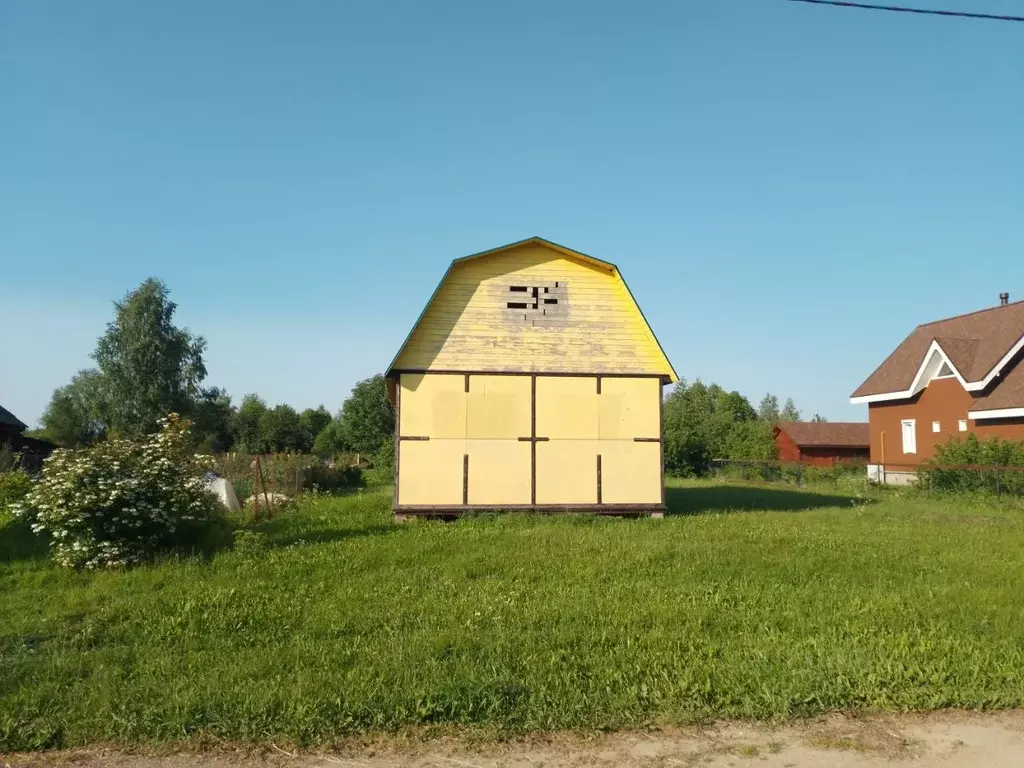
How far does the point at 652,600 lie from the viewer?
7691 mm

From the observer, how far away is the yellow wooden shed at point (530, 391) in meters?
15.0

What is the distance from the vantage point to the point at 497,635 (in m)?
6.36

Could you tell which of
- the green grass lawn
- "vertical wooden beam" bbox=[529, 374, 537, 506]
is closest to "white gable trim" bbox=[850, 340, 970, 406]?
the green grass lawn

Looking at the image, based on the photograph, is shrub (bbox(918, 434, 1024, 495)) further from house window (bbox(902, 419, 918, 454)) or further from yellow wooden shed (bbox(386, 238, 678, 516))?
yellow wooden shed (bbox(386, 238, 678, 516))

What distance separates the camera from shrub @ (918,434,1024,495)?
19.7 m

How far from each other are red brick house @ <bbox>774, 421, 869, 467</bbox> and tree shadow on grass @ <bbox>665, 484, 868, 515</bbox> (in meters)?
28.3

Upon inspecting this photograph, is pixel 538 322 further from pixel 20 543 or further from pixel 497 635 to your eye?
pixel 497 635

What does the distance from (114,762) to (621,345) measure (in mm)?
12544

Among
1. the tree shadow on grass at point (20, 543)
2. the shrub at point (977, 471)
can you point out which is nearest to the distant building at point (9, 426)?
the tree shadow on grass at point (20, 543)

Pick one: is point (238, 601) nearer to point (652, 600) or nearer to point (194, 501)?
point (194, 501)

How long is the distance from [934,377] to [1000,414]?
5.07 m

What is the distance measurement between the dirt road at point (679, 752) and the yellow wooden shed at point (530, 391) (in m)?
10.4

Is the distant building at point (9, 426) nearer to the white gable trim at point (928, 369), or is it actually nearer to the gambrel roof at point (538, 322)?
the gambrel roof at point (538, 322)

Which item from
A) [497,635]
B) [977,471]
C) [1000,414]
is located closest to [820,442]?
[1000,414]
